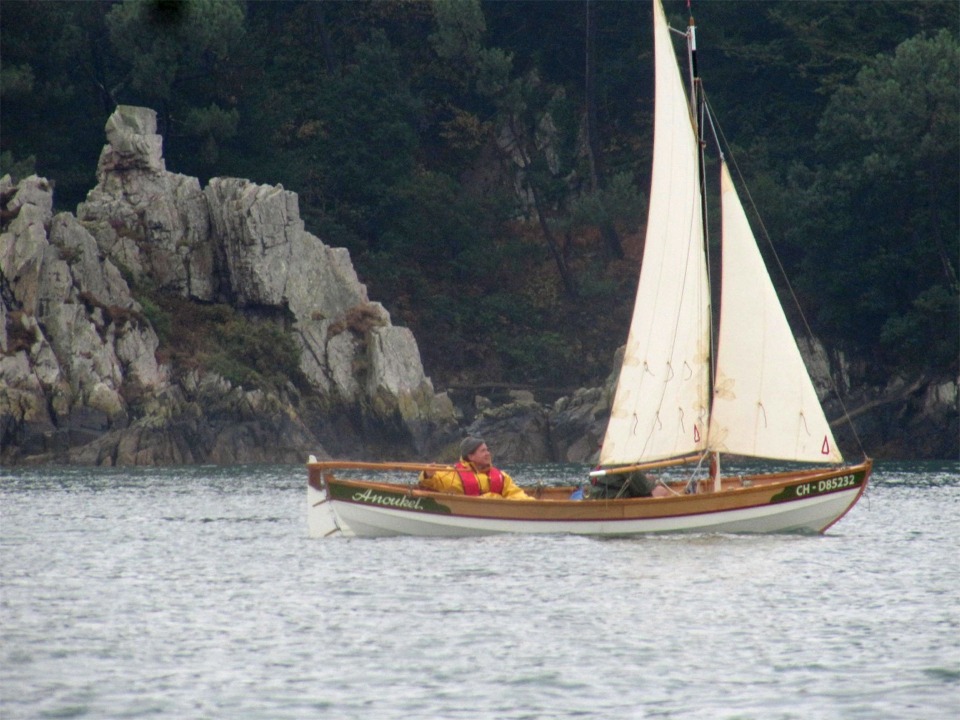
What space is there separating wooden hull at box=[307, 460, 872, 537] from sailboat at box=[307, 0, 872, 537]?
3cm

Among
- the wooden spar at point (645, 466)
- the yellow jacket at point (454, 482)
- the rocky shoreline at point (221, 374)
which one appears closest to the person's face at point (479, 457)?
the yellow jacket at point (454, 482)

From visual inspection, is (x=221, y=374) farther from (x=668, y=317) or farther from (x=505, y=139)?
(x=668, y=317)

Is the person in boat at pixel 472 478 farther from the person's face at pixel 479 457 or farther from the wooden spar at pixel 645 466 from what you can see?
the wooden spar at pixel 645 466

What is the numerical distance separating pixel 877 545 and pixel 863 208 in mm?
47775

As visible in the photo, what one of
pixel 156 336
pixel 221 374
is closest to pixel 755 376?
pixel 221 374

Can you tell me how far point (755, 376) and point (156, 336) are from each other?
148ft

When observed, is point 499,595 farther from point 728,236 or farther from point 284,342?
point 284,342

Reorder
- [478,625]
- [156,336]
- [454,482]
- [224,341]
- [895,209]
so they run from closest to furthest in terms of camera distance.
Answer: [478,625], [454,482], [156,336], [224,341], [895,209]

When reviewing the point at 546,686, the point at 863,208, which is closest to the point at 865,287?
the point at 863,208

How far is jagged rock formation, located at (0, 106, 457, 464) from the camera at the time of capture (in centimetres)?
7044

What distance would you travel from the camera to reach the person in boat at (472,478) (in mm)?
36156

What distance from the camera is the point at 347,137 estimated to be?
306ft

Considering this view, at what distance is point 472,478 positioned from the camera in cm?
3622

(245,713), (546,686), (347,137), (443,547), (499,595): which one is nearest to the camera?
(245,713)
